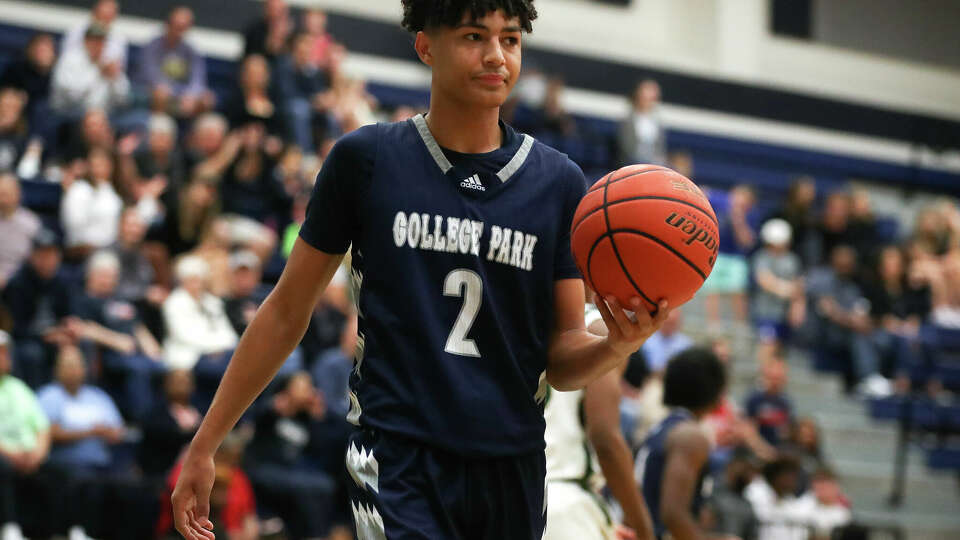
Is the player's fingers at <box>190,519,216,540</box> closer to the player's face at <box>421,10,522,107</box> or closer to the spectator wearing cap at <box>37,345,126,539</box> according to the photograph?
the player's face at <box>421,10,522,107</box>

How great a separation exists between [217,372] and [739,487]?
4.31 metres

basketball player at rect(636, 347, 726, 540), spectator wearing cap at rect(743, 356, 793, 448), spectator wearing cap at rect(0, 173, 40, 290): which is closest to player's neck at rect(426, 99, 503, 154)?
basketball player at rect(636, 347, 726, 540)

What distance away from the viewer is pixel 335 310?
9828mm

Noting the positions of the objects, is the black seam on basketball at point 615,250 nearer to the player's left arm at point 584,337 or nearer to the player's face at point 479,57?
the player's left arm at point 584,337

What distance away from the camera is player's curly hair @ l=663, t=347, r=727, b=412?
498cm

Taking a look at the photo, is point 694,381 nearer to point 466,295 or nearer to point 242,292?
point 466,295

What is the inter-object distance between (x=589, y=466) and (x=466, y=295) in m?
1.82

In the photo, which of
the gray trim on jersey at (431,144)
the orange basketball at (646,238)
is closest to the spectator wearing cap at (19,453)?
the gray trim on jersey at (431,144)

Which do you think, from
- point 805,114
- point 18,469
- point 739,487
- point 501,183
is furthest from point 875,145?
point 501,183

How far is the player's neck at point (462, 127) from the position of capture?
288cm

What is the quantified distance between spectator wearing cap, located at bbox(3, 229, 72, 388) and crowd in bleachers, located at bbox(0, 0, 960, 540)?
0.05 ft

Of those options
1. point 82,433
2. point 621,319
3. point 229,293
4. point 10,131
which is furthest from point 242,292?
point 621,319

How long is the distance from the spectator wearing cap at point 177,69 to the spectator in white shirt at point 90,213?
169 centimetres

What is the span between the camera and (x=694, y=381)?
196 inches
